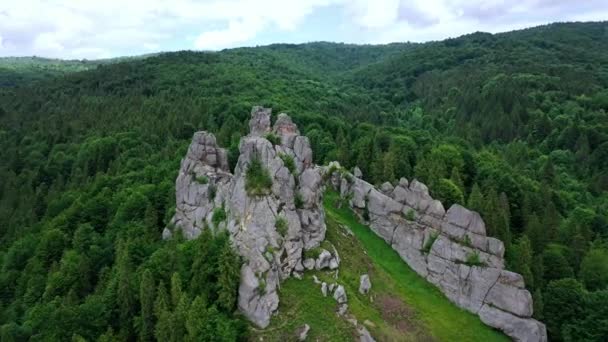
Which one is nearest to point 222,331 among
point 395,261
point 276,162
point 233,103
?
point 276,162

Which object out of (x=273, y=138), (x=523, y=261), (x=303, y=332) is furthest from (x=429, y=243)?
(x=273, y=138)

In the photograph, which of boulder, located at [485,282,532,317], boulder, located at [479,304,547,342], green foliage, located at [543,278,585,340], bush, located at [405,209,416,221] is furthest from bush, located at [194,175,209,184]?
green foliage, located at [543,278,585,340]

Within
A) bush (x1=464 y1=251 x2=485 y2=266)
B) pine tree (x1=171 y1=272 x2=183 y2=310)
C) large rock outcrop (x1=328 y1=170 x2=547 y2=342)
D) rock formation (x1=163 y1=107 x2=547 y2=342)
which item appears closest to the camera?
pine tree (x1=171 y1=272 x2=183 y2=310)

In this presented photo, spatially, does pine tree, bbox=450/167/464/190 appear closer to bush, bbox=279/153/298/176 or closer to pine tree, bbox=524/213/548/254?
pine tree, bbox=524/213/548/254

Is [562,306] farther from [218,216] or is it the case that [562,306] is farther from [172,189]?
[172,189]

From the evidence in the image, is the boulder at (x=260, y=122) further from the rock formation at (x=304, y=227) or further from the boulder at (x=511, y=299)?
the boulder at (x=511, y=299)

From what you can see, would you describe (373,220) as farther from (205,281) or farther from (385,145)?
(385,145)

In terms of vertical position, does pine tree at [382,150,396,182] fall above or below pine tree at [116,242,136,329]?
above
